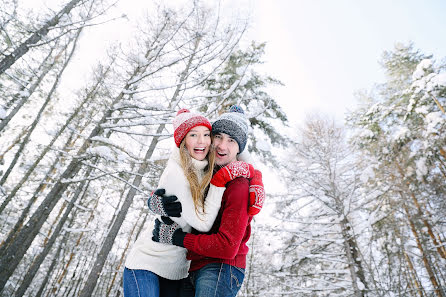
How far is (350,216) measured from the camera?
598cm

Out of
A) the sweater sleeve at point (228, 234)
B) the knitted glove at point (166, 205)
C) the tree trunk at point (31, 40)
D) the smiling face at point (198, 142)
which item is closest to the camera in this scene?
the sweater sleeve at point (228, 234)

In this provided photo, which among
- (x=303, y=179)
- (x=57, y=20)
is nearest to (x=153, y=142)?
(x=57, y=20)

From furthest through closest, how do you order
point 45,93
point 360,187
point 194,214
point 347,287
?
point 45,93, point 360,187, point 347,287, point 194,214

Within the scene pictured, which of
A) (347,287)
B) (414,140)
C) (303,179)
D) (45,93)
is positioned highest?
(45,93)

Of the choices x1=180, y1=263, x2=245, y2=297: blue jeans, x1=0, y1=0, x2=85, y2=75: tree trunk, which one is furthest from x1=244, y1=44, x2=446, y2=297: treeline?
x1=0, y1=0, x2=85, y2=75: tree trunk

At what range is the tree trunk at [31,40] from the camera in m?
4.78

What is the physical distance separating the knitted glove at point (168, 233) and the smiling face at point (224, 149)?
649 mm

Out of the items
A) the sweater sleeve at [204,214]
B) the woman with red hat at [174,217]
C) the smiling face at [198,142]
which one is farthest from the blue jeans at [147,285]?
the smiling face at [198,142]

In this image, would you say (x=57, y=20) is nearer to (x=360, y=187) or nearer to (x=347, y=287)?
(x=360, y=187)

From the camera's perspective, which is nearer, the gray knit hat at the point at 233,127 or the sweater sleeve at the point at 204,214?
the sweater sleeve at the point at 204,214

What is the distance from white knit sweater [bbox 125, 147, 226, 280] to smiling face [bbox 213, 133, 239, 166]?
414 millimetres

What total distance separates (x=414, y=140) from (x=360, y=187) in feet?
21.3

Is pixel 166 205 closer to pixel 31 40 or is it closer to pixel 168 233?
pixel 168 233

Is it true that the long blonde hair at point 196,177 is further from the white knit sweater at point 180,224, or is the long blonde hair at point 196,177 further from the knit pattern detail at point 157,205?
the knit pattern detail at point 157,205
